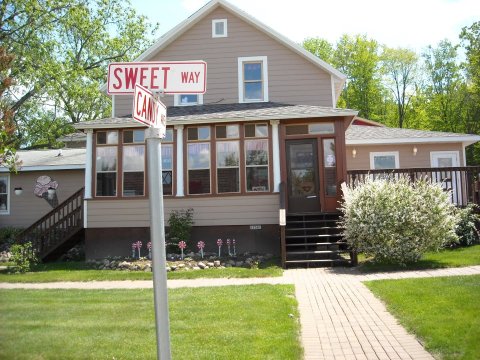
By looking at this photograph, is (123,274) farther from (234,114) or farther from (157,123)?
(157,123)

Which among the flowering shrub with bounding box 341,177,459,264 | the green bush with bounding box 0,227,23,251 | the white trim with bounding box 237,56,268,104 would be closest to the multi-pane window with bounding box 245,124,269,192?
the white trim with bounding box 237,56,268,104

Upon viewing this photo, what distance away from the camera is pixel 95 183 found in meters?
14.4

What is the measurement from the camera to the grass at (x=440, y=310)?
16.8 ft

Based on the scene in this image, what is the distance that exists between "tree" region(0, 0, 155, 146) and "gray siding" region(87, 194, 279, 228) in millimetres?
9969

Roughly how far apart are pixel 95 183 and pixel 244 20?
7.62 meters

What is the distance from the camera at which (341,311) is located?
7.04 metres

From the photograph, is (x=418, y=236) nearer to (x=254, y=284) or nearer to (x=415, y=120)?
(x=254, y=284)

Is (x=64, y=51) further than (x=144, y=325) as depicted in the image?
Yes

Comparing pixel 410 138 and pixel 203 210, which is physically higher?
pixel 410 138

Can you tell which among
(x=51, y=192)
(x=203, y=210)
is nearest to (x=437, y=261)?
(x=203, y=210)

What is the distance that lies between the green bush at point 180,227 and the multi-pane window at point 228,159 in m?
1.29

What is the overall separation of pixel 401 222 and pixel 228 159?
18.4ft

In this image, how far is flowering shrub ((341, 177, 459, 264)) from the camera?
1049cm

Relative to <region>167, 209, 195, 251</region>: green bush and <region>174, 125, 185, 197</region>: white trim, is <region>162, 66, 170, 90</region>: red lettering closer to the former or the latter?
<region>167, 209, 195, 251</region>: green bush
